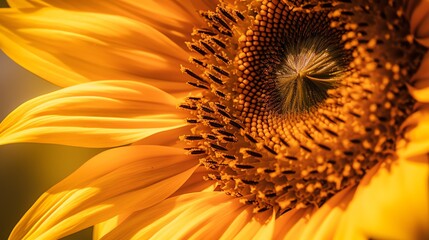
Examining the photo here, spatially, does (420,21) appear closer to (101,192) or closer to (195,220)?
(195,220)

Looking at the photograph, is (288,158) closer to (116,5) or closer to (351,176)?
(351,176)

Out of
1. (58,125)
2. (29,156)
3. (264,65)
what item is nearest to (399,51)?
(264,65)

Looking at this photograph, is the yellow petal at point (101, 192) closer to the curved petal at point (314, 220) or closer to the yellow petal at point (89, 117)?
the yellow petal at point (89, 117)

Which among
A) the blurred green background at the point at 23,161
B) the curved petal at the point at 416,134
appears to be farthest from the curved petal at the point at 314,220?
the blurred green background at the point at 23,161

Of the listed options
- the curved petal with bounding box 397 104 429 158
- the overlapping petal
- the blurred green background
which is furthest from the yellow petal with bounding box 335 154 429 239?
the blurred green background

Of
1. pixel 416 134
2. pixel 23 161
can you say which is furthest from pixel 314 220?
pixel 23 161
